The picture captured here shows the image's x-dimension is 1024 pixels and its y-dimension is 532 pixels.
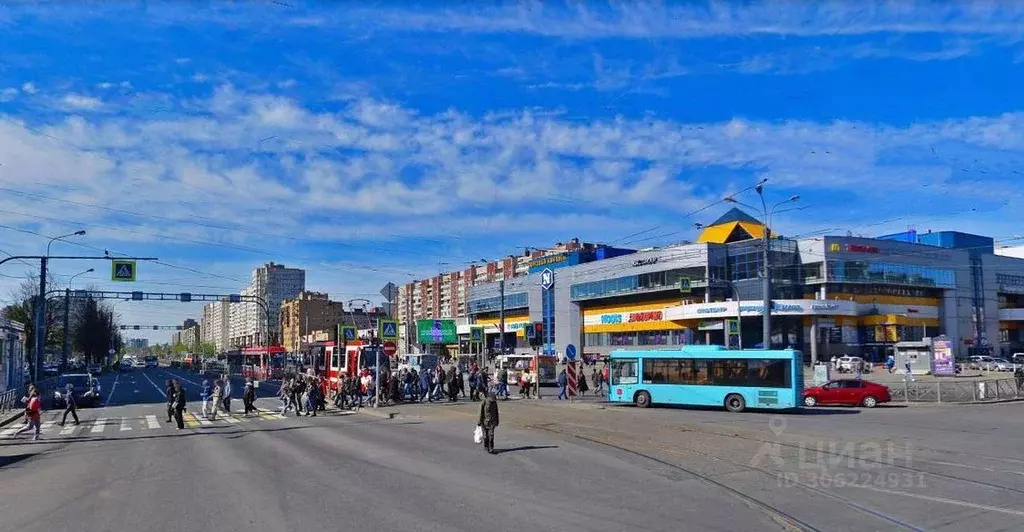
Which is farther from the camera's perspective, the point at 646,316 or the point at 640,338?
the point at 640,338

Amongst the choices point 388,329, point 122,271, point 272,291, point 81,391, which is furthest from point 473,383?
point 272,291

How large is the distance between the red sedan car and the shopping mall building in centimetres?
3820

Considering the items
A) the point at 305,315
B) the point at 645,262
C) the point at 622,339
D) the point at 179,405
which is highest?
the point at 645,262

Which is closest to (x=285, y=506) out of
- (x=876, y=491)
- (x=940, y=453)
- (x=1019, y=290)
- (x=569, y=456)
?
(x=569, y=456)

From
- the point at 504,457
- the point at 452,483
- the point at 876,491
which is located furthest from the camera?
the point at 504,457

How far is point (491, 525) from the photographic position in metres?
9.16

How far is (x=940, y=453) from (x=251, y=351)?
62.9 metres

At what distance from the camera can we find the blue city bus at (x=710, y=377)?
89.7 feet

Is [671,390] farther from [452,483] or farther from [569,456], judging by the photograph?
[452,483]

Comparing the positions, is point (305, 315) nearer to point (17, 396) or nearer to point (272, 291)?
point (272, 291)

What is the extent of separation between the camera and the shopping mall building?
78.5 m

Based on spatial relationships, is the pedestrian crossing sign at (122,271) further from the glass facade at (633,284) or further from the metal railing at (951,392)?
the glass facade at (633,284)

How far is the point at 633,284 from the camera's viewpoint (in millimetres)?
92938

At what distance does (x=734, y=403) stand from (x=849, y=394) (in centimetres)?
657
